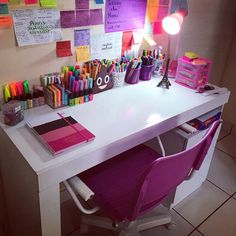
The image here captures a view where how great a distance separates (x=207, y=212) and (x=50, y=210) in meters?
1.06

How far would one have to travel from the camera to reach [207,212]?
5.55 ft

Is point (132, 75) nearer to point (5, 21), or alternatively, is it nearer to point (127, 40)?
point (127, 40)

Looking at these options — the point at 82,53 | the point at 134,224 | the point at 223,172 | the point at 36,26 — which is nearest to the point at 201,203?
the point at 223,172

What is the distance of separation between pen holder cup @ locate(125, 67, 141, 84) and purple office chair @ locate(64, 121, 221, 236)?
37cm

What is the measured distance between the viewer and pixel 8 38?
113cm

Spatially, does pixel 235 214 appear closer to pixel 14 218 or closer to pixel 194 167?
pixel 194 167

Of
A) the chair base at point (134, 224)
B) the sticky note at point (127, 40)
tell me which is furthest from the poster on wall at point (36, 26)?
the chair base at point (134, 224)

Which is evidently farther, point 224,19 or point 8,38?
point 224,19

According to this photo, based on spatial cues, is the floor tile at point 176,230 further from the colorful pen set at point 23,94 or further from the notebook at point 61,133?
the colorful pen set at point 23,94

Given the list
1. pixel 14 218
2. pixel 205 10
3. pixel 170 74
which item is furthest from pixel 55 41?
pixel 205 10

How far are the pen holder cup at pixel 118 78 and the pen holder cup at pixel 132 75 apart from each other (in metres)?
0.05

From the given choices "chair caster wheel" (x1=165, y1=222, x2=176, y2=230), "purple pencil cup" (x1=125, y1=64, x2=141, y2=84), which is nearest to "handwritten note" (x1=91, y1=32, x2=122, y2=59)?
"purple pencil cup" (x1=125, y1=64, x2=141, y2=84)

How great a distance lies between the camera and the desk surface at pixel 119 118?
995mm

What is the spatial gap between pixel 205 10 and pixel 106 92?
992mm
